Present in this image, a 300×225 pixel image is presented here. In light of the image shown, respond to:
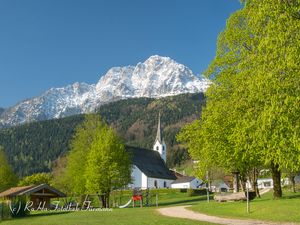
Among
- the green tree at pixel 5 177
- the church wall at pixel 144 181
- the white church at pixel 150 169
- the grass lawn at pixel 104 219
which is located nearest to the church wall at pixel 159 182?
the white church at pixel 150 169

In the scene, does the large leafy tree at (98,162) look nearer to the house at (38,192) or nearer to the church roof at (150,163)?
the house at (38,192)

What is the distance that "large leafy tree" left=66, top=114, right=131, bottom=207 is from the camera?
106ft

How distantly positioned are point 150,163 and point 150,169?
4.56m

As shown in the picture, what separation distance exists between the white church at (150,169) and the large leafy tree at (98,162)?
22.3 meters

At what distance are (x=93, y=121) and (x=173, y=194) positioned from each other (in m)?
25.1

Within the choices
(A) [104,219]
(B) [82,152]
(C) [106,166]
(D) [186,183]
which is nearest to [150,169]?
(D) [186,183]

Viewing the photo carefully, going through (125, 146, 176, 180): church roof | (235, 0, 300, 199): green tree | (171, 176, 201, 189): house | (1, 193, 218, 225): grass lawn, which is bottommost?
(171, 176, 201, 189): house

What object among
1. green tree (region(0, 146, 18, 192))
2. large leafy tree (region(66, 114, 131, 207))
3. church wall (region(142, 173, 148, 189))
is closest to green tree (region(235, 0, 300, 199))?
large leafy tree (region(66, 114, 131, 207))

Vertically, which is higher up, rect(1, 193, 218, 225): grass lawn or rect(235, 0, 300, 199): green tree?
rect(235, 0, 300, 199): green tree

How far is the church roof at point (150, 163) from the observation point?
68375mm

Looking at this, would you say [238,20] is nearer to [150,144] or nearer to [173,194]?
[173,194]

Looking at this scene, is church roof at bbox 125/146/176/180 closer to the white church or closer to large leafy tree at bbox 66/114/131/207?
the white church

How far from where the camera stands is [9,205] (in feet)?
66.2

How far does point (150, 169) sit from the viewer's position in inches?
2793
